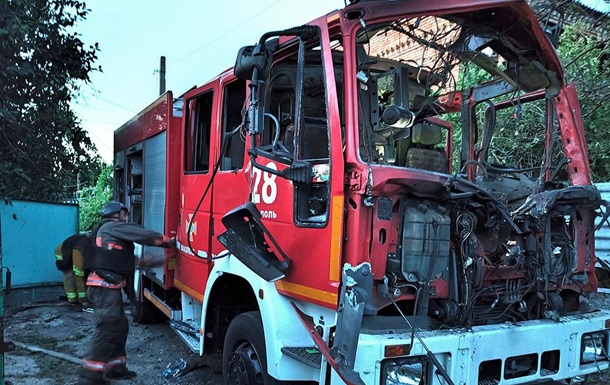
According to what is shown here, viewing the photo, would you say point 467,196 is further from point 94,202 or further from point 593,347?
point 94,202

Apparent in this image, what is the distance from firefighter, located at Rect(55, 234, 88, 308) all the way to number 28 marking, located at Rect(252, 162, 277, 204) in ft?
9.96

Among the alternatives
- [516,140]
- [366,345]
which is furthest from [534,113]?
[366,345]

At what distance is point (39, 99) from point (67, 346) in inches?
143

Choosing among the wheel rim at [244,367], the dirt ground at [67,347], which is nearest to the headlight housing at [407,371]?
the wheel rim at [244,367]

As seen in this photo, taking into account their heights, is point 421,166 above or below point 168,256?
above

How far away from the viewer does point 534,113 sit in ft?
23.4

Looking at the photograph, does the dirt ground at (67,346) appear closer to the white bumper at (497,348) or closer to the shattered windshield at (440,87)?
the white bumper at (497,348)

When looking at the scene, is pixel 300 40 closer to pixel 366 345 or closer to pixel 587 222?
pixel 366 345

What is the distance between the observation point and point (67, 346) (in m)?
5.43

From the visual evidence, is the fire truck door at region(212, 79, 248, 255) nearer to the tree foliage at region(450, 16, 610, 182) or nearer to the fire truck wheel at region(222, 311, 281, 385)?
the fire truck wheel at region(222, 311, 281, 385)

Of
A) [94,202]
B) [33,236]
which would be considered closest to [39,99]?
[33,236]

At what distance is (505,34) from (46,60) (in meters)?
6.34

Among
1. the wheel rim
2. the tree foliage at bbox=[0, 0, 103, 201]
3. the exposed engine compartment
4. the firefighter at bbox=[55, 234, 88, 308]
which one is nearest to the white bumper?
the exposed engine compartment

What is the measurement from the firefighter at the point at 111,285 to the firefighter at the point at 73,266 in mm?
1306
